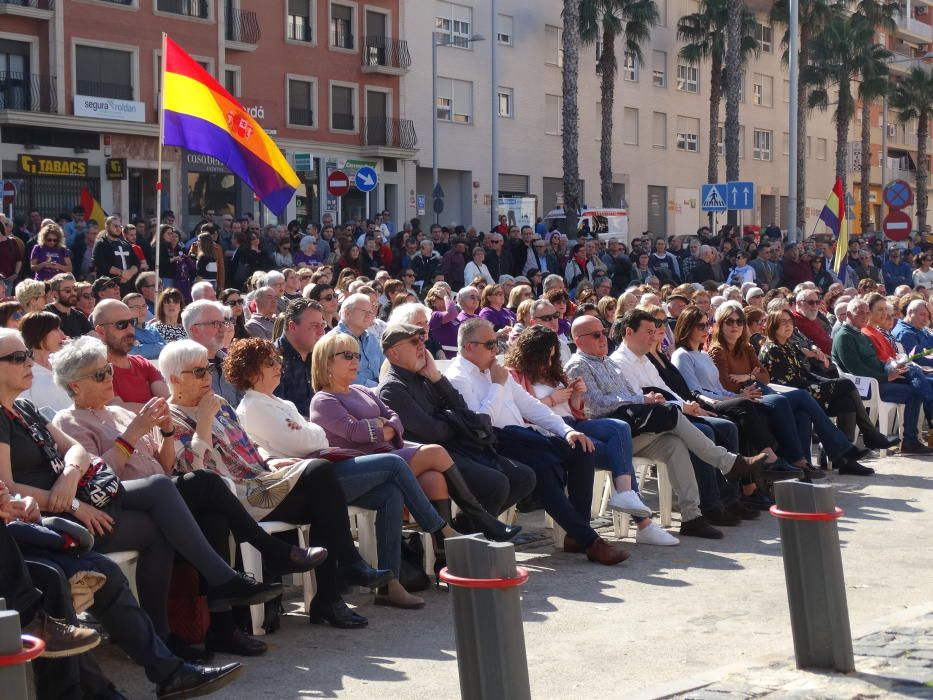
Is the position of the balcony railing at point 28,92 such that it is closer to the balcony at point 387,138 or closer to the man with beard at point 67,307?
the balcony at point 387,138

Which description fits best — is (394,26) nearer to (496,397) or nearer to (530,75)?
(530,75)

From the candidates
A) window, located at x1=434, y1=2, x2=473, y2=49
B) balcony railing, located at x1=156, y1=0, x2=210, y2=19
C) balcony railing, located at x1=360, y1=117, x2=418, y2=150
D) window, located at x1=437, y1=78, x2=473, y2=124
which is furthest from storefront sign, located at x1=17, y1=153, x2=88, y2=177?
window, located at x1=434, y1=2, x2=473, y2=49

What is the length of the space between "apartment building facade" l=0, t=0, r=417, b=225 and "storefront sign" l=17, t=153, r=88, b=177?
36 mm

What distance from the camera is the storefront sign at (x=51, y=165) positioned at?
3534 centimetres

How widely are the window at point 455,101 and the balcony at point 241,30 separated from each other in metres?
7.88

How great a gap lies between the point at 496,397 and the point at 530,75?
140 ft

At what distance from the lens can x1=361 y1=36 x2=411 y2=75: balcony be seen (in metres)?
45.1

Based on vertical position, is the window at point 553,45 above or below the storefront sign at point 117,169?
above

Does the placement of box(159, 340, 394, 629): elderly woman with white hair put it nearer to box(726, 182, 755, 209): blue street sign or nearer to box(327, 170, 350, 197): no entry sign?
box(327, 170, 350, 197): no entry sign

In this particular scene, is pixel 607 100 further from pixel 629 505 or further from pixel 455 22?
pixel 629 505

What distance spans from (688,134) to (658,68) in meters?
3.73

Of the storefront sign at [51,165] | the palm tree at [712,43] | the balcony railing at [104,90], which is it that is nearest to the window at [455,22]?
the palm tree at [712,43]

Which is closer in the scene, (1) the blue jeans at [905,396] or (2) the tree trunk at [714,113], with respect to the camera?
(1) the blue jeans at [905,396]

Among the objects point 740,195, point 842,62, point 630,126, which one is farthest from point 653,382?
point 842,62
